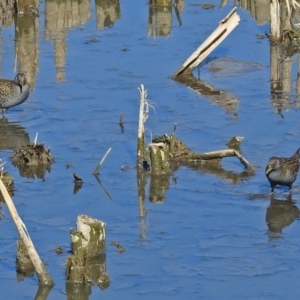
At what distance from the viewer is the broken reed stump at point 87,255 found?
8.57m

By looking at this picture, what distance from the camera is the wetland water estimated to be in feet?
29.0

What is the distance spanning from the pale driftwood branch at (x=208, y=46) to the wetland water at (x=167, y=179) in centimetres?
32

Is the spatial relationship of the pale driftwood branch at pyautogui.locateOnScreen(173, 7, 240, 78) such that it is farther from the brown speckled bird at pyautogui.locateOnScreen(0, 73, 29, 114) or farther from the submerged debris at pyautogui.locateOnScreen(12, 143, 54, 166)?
the submerged debris at pyautogui.locateOnScreen(12, 143, 54, 166)

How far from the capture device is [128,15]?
20438 millimetres

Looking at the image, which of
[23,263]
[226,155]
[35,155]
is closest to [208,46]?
[226,155]

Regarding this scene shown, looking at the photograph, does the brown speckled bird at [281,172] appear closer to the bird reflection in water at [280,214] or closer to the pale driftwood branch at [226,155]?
the bird reflection in water at [280,214]

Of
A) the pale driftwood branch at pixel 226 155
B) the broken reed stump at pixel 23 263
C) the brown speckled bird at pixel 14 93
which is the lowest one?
the broken reed stump at pixel 23 263

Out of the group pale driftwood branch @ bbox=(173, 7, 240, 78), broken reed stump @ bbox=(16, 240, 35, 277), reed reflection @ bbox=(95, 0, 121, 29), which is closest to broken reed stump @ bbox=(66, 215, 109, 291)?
broken reed stump @ bbox=(16, 240, 35, 277)

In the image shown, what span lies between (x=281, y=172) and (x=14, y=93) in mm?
4930

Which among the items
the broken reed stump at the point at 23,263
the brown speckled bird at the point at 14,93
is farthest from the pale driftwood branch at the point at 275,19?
the broken reed stump at the point at 23,263

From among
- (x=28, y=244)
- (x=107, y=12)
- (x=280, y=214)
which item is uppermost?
(x=107, y=12)

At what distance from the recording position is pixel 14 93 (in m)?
14.2

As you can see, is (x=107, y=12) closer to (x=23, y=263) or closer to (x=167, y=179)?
(x=167, y=179)

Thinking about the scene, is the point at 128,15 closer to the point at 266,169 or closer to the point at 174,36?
the point at 174,36
